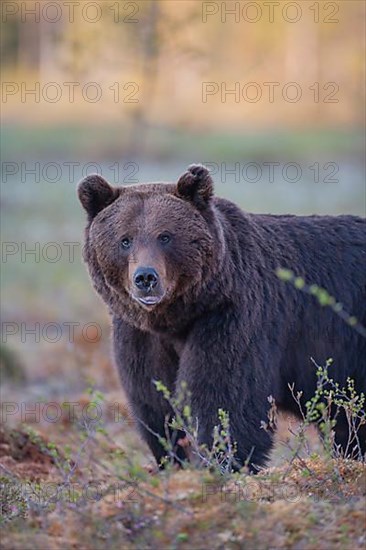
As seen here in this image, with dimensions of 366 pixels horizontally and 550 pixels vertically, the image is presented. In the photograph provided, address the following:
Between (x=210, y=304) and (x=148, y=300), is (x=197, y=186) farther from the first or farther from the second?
(x=148, y=300)

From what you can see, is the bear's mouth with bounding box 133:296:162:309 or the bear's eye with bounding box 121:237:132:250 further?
the bear's eye with bounding box 121:237:132:250

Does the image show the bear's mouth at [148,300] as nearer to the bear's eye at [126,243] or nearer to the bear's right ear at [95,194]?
the bear's eye at [126,243]

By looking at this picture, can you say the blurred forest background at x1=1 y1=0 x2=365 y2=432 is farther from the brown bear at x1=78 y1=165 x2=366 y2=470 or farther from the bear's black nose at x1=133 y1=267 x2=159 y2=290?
the bear's black nose at x1=133 y1=267 x2=159 y2=290

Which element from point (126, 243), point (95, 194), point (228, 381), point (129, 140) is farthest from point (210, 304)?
point (129, 140)

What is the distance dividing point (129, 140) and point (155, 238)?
29444 mm

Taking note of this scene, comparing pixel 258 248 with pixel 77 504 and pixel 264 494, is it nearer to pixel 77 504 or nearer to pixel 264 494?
pixel 264 494

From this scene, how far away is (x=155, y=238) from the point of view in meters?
7.24

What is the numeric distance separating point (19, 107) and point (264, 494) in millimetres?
42532

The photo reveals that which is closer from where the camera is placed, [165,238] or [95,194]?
[165,238]

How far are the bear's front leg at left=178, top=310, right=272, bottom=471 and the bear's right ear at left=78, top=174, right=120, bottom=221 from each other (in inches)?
41.8

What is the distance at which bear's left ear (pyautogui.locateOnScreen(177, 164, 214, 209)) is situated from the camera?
7.36 metres

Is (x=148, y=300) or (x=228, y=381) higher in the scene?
(x=148, y=300)

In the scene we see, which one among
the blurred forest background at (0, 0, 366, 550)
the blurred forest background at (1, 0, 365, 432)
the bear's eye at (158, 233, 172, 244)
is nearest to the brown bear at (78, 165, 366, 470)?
the bear's eye at (158, 233, 172, 244)

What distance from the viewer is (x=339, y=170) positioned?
113 ft
